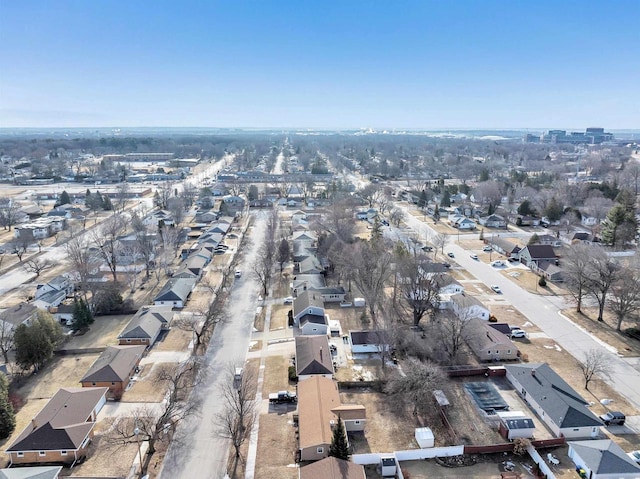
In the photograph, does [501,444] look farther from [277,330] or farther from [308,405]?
[277,330]

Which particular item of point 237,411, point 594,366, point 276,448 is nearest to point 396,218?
point 594,366

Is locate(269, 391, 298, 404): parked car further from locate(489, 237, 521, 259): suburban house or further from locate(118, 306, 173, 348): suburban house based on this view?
locate(489, 237, 521, 259): suburban house

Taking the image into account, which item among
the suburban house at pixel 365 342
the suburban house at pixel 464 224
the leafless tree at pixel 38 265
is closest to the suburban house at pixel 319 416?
the suburban house at pixel 365 342

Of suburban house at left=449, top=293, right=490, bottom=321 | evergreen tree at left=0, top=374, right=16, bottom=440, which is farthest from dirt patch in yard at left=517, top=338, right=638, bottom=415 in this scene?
evergreen tree at left=0, top=374, right=16, bottom=440

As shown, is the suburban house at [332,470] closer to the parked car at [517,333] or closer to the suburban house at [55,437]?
the suburban house at [55,437]

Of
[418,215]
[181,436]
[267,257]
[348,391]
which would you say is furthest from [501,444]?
Answer: [418,215]

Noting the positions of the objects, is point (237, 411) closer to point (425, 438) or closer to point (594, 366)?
point (425, 438)

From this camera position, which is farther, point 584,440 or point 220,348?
point 220,348
